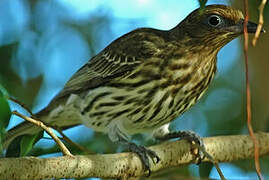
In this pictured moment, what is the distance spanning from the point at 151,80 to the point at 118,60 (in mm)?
572

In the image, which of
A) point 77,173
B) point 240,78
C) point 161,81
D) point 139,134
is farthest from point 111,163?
point 240,78

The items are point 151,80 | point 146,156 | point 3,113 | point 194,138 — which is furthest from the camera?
point 151,80

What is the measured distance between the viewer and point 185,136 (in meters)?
4.58

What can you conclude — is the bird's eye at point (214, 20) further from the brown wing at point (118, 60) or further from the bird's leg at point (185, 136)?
the bird's leg at point (185, 136)

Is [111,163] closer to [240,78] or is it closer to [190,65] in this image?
[190,65]

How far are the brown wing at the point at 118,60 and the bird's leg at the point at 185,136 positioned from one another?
26.8 inches

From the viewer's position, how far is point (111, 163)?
3.50 metres

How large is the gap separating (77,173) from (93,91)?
5.59ft

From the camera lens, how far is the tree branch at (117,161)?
3.09 metres

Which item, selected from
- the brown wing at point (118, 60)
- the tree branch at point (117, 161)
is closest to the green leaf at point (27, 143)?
the tree branch at point (117, 161)

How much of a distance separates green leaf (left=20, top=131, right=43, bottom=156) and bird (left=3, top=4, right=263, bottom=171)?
1.01m

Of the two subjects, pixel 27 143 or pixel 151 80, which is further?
pixel 151 80

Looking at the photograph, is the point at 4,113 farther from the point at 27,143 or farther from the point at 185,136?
the point at 185,136

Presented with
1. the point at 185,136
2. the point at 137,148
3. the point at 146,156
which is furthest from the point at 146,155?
the point at 185,136
